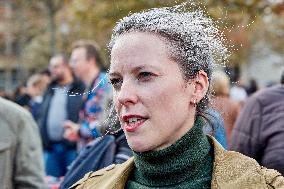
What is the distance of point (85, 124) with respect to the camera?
6.91m

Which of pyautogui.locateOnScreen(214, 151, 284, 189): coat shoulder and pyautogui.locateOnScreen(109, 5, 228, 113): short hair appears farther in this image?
pyautogui.locateOnScreen(109, 5, 228, 113): short hair

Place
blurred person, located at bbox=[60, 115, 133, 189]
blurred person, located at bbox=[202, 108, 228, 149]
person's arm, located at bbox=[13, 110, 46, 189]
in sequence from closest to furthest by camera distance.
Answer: blurred person, located at bbox=[202, 108, 228, 149], blurred person, located at bbox=[60, 115, 133, 189], person's arm, located at bbox=[13, 110, 46, 189]

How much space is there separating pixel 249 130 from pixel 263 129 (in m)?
0.12

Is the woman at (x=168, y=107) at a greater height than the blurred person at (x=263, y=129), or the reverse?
the woman at (x=168, y=107)

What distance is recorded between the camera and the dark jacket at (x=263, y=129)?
14.9ft

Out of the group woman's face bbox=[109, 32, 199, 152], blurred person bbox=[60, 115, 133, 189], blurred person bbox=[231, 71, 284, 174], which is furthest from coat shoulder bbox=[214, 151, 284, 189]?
blurred person bbox=[231, 71, 284, 174]

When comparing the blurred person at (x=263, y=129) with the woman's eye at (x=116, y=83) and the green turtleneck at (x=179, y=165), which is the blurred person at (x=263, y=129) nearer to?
the green turtleneck at (x=179, y=165)

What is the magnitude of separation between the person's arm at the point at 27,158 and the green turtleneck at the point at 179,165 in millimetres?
1703

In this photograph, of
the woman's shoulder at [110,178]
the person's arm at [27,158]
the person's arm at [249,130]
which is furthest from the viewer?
the person's arm at [249,130]

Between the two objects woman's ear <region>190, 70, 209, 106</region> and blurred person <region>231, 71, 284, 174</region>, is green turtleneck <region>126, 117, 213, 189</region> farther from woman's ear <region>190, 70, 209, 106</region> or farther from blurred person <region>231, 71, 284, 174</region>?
blurred person <region>231, 71, 284, 174</region>

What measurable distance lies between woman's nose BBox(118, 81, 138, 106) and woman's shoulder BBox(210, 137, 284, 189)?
39 cm

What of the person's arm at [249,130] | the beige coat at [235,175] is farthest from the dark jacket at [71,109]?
the beige coat at [235,175]

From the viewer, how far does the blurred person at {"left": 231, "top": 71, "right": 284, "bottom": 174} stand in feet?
14.9

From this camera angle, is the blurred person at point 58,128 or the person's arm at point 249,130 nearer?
the person's arm at point 249,130
